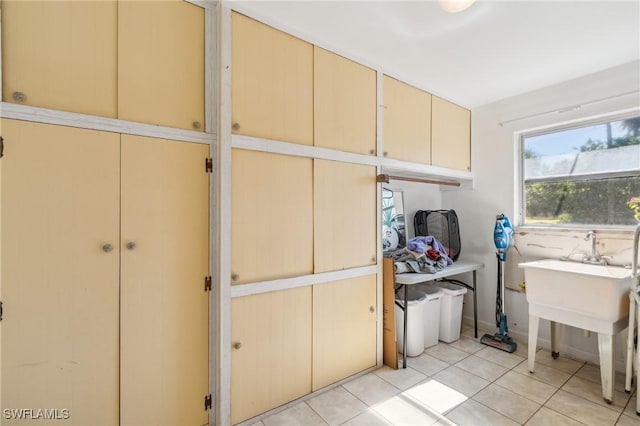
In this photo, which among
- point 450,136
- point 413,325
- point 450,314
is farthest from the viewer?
point 450,136

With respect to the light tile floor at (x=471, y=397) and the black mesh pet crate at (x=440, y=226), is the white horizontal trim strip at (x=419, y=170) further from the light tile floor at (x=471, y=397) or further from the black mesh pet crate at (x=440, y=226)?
the light tile floor at (x=471, y=397)

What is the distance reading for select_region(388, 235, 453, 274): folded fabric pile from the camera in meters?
2.65

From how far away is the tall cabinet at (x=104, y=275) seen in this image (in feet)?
4.33

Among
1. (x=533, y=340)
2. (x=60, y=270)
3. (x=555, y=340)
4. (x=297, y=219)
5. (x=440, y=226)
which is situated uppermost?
(x=297, y=219)

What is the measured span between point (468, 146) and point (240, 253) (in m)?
3.00

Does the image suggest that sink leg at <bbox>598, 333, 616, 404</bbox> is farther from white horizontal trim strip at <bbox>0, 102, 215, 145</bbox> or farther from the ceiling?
white horizontal trim strip at <bbox>0, 102, 215, 145</bbox>

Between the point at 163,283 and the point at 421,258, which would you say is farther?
the point at 421,258

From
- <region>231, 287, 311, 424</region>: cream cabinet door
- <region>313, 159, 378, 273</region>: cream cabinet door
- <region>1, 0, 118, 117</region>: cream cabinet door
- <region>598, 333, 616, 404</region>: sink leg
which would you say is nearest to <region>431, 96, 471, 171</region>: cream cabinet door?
<region>313, 159, 378, 273</region>: cream cabinet door

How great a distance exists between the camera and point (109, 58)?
1499 millimetres

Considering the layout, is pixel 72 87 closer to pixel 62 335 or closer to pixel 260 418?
pixel 62 335

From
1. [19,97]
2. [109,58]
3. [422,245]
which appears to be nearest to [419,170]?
[422,245]

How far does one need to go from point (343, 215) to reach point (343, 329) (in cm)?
90

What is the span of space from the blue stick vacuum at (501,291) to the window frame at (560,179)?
0.34m

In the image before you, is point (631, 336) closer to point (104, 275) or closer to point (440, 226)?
point (440, 226)
